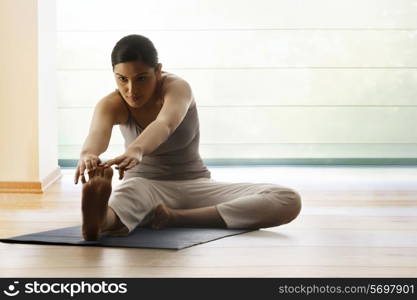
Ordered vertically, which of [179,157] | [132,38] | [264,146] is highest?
[132,38]

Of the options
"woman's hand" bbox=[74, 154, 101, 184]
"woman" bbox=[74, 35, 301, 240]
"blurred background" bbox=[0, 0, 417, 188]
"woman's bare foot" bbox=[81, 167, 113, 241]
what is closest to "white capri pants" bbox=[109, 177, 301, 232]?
"woman" bbox=[74, 35, 301, 240]

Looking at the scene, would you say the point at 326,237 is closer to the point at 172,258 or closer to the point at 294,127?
the point at 172,258

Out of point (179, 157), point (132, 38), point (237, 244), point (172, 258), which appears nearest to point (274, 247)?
point (237, 244)

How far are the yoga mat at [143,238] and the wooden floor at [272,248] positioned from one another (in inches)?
1.7

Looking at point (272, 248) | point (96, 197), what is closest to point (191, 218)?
point (272, 248)

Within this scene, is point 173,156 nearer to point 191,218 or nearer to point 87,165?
Result: point 191,218

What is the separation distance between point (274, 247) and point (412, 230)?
0.70 m

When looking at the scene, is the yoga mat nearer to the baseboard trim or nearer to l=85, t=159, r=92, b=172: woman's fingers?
l=85, t=159, r=92, b=172: woman's fingers

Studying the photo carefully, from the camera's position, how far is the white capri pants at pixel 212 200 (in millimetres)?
3342

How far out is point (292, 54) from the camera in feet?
Result: 19.4

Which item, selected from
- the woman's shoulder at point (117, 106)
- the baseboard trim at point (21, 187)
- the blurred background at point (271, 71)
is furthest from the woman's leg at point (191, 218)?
the blurred background at point (271, 71)

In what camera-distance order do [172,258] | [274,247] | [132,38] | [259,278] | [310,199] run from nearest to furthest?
[259,278]
[172,258]
[274,247]
[132,38]
[310,199]

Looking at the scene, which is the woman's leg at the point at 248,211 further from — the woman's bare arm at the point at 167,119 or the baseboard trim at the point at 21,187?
the baseboard trim at the point at 21,187

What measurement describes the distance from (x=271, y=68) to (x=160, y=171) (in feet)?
8.19
